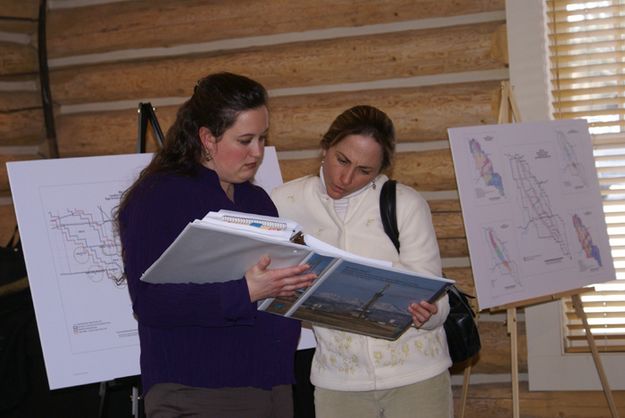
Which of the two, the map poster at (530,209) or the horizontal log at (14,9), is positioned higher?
the horizontal log at (14,9)

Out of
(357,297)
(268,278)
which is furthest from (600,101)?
(268,278)

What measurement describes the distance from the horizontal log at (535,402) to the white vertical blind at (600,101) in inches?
10.3

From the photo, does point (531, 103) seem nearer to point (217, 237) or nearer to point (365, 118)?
point (365, 118)

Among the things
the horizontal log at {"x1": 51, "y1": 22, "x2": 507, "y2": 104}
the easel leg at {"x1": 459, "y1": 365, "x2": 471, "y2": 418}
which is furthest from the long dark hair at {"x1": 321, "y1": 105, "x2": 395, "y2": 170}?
the horizontal log at {"x1": 51, "y1": 22, "x2": 507, "y2": 104}

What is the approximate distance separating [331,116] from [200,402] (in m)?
2.81

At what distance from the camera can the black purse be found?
122 inches

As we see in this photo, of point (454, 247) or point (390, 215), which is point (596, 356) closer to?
point (454, 247)

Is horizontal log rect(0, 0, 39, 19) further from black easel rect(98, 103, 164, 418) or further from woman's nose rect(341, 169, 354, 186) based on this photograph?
woman's nose rect(341, 169, 354, 186)

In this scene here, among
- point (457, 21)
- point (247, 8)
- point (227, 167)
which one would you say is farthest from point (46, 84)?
point (227, 167)

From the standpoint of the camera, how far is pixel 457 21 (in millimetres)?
4848

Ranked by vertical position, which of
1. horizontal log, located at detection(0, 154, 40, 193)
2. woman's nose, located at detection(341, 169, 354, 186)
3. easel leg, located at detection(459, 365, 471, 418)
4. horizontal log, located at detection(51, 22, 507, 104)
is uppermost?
horizontal log, located at detection(51, 22, 507, 104)

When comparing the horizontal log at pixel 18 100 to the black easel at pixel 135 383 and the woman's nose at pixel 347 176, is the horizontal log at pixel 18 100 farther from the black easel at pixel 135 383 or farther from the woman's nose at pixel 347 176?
the woman's nose at pixel 347 176

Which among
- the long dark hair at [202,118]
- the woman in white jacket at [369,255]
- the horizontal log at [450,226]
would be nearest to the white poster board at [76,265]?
the woman in white jacket at [369,255]

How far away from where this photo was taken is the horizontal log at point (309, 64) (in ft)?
15.7
